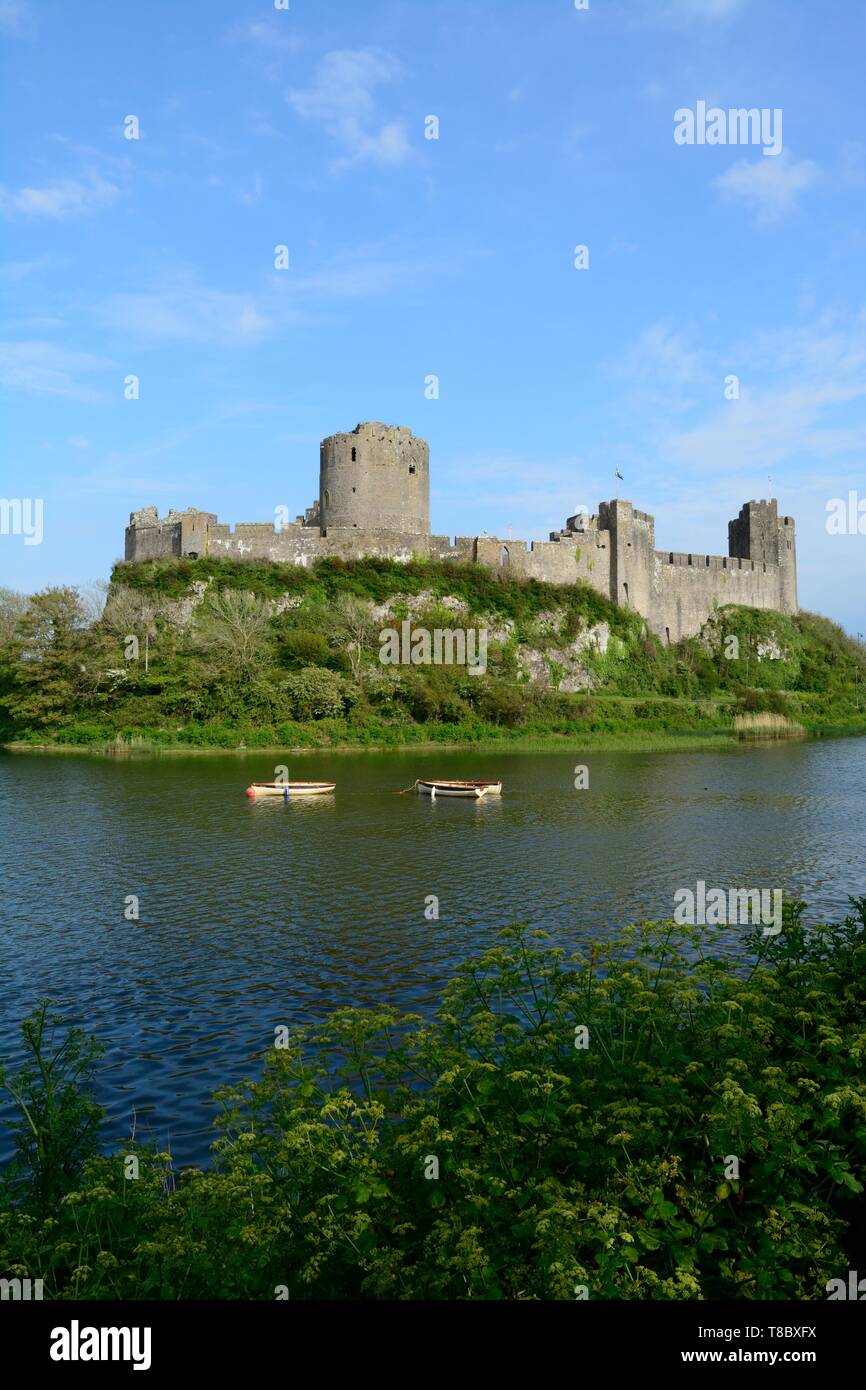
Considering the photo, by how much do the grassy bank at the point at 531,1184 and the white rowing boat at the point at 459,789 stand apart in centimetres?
2217

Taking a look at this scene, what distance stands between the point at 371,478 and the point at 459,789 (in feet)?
110

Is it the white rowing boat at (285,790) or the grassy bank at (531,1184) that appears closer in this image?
the grassy bank at (531,1184)

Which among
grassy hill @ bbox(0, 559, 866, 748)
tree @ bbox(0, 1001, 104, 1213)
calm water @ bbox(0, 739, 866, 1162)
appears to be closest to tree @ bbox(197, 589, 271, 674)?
grassy hill @ bbox(0, 559, 866, 748)

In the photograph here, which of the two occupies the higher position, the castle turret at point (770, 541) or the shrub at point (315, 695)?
the castle turret at point (770, 541)

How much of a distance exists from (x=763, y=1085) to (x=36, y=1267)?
4.27 m

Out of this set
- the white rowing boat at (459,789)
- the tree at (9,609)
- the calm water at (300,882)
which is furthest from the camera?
the tree at (9,609)

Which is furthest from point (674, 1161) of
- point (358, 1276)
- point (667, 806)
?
point (667, 806)

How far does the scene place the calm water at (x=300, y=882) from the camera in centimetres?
1077

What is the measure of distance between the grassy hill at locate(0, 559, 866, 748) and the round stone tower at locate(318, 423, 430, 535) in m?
3.43

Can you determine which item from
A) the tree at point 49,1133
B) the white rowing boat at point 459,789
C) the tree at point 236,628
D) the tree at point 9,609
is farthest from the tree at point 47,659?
the tree at point 49,1133

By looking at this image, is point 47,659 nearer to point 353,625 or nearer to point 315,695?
point 315,695

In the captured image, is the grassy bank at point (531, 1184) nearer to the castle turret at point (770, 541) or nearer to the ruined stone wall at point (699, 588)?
the ruined stone wall at point (699, 588)

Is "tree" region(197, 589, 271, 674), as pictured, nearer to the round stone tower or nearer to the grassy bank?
the round stone tower
